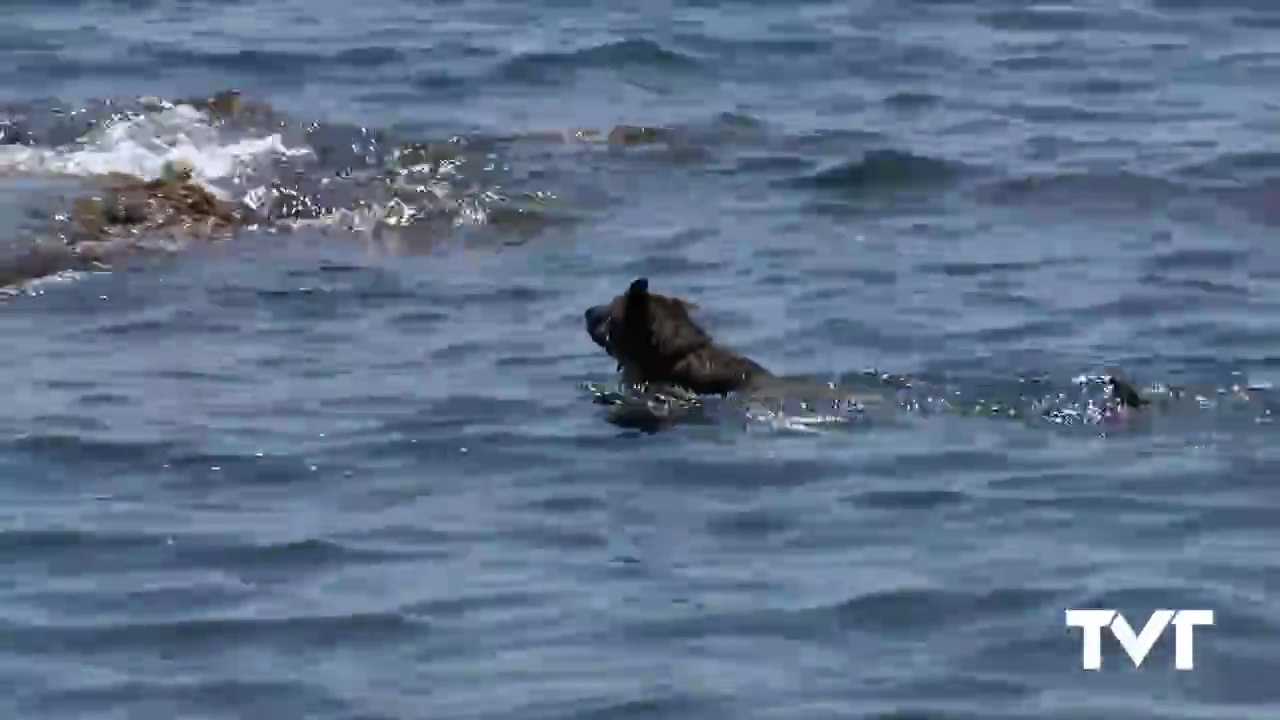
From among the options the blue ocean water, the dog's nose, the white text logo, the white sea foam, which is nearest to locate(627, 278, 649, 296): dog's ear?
the dog's nose

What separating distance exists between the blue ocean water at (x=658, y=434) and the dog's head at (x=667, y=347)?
0.32 meters

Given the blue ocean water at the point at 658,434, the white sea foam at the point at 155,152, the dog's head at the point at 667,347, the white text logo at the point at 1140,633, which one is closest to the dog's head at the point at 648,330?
the dog's head at the point at 667,347

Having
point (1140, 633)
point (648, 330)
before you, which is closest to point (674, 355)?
point (648, 330)

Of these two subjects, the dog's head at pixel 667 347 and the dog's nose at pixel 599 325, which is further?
the dog's nose at pixel 599 325

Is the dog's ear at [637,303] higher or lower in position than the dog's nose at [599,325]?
higher

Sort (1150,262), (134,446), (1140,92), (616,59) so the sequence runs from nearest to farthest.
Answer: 1. (134,446)
2. (1150,262)
3. (1140,92)
4. (616,59)

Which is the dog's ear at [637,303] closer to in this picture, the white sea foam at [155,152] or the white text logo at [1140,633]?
the white text logo at [1140,633]

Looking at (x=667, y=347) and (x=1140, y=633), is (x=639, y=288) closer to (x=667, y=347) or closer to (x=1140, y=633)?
(x=667, y=347)

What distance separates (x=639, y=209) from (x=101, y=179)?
2970 mm

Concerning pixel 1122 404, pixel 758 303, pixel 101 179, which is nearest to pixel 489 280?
pixel 758 303

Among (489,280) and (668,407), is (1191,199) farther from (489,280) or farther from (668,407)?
(668,407)

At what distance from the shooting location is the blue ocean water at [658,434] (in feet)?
28.0

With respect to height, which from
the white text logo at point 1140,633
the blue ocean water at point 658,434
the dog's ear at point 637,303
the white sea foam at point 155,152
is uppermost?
the white sea foam at point 155,152

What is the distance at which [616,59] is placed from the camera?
21172 millimetres
